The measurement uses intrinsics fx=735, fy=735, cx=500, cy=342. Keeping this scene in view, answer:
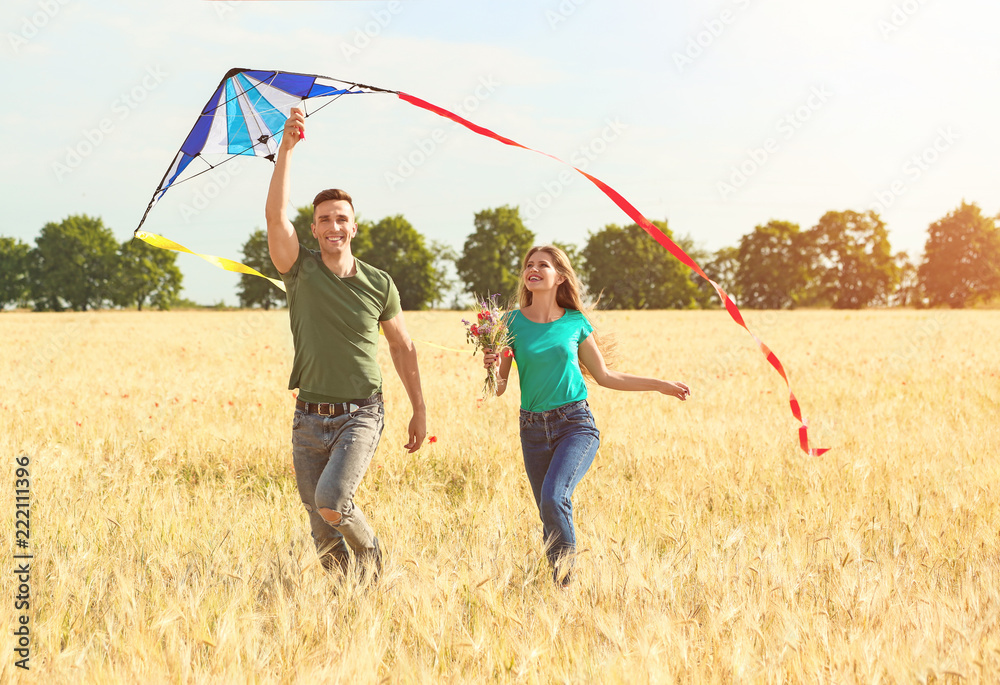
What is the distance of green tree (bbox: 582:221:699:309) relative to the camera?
77.1 metres

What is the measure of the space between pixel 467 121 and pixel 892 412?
7017 millimetres

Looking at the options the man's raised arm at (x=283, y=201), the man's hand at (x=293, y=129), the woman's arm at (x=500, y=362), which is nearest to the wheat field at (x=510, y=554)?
the woman's arm at (x=500, y=362)

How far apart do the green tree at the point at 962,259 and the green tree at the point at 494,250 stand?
46317 mm

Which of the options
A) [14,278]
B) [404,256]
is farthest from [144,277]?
[404,256]

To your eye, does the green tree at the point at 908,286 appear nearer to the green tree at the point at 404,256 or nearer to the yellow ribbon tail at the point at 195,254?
the green tree at the point at 404,256

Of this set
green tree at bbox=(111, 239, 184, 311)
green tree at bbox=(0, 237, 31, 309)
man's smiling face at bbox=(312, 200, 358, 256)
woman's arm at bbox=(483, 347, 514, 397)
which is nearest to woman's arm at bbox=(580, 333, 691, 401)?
woman's arm at bbox=(483, 347, 514, 397)

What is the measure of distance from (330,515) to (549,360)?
136cm

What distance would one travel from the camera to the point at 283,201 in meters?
3.40

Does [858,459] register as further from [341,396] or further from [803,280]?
[803,280]

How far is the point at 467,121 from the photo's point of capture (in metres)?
3.76

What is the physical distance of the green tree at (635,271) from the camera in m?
77.1

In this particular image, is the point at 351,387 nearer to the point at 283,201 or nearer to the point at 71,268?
the point at 283,201

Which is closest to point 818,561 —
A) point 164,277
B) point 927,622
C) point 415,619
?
point 927,622

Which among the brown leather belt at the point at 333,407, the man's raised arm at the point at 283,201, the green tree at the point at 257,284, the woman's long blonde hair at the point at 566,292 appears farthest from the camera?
the green tree at the point at 257,284
